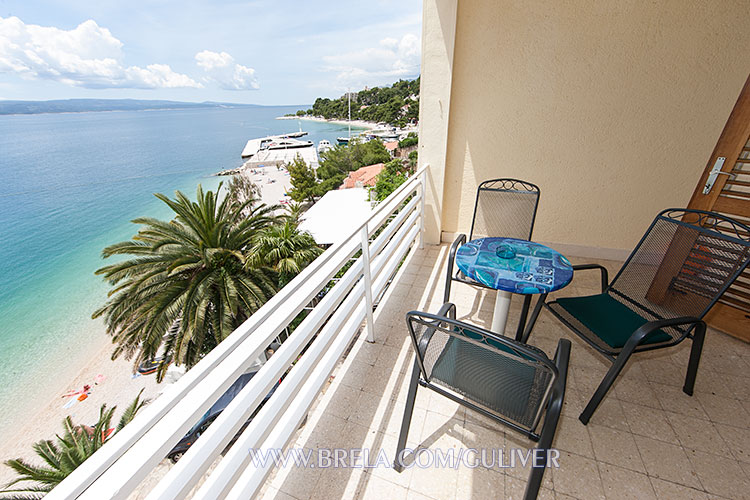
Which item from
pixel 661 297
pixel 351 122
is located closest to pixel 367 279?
pixel 661 297

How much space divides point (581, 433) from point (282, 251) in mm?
6176

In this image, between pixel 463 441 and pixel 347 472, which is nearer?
pixel 347 472

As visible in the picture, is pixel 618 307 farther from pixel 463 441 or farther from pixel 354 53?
pixel 354 53

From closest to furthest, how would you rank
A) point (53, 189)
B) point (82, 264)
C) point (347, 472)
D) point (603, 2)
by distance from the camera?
1. point (347, 472)
2. point (603, 2)
3. point (82, 264)
4. point (53, 189)

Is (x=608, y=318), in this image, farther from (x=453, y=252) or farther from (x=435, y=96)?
(x=435, y=96)

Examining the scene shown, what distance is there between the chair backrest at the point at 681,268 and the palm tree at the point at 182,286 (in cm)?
525

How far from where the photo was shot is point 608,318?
5.35ft

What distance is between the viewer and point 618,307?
5.70ft

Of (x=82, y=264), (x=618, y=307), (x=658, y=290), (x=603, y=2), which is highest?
(x=603, y=2)

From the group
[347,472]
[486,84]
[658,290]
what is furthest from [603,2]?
[347,472]

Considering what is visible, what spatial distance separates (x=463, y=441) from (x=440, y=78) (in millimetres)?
2866

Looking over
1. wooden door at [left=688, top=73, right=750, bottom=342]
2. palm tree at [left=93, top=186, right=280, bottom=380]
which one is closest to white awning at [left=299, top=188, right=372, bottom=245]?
palm tree at [left=93, top=186, right=280, bottom=380]

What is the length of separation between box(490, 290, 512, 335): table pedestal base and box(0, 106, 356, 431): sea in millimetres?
14714

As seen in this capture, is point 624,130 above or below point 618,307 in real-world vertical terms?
above
